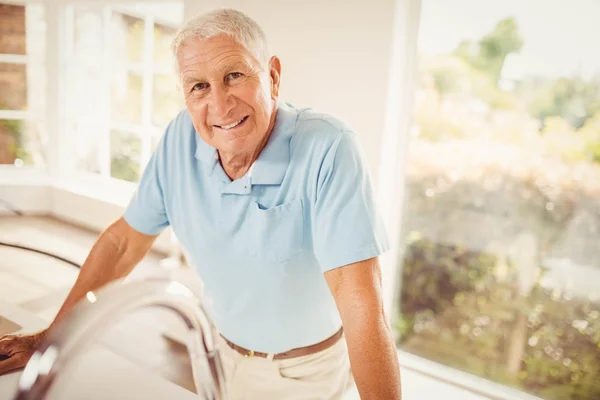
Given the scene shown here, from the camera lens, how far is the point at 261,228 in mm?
1077

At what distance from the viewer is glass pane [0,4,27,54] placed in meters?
4.37

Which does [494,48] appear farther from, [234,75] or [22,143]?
[22,143]

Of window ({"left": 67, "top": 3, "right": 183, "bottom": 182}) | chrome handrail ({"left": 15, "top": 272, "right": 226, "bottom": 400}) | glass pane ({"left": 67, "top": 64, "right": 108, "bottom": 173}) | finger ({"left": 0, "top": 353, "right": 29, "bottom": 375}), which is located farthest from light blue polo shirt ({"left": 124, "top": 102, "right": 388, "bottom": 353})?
glass pane ({"left": 67, "top": 64, "right": 108, "bottom": 173})

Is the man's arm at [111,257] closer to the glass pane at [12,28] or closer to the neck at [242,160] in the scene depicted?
the neck at [242,160]

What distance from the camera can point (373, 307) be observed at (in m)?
0.88

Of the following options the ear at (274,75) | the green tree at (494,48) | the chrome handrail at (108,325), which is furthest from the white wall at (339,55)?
the chrome handrail at (108,325)

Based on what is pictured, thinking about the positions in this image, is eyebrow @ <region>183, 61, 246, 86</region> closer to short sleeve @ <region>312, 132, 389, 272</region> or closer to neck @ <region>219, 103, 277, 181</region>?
neck @ <region>219, 103, 277, 181</region>

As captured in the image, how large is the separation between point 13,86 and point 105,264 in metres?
4.18

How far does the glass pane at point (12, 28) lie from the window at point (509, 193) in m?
4.03

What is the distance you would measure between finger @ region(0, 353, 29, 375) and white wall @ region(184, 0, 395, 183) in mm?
1481

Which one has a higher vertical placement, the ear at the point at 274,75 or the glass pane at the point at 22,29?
the glass pane at the point at 22,29

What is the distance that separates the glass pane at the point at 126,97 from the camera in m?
4.00

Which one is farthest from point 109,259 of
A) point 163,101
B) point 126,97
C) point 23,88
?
point 23,88

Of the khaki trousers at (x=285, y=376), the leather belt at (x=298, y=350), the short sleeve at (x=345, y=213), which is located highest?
the short sleeve at (x=345, y=213)
